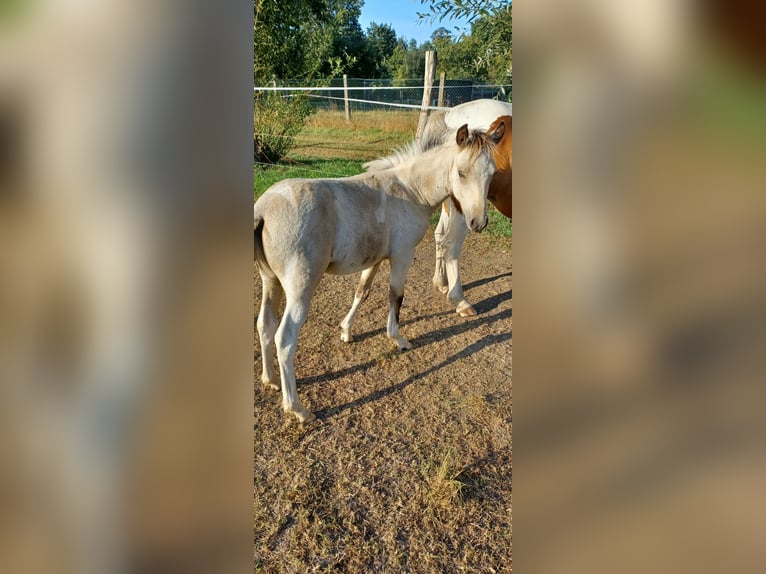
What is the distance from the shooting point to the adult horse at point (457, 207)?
3.90 metres

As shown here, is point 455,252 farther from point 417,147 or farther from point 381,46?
point 381,46

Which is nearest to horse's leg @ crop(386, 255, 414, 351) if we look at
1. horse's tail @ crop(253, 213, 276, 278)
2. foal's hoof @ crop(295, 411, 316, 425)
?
horse's tail @ crop(253, 213, 276, 278)

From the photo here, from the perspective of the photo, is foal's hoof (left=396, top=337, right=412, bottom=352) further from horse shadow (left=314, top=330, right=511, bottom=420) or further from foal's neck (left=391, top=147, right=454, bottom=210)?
foal's neck (left=391, top=147, right=454, bottom=210)

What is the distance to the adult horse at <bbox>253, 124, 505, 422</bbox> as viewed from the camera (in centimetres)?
250

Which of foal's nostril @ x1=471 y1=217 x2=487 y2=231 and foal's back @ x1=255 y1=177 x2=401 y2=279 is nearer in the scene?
foal's back @ x1=255 y1=177 x2=401 y2=279

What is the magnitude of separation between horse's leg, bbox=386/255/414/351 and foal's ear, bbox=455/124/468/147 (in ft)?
2.53

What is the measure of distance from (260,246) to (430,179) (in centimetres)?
125

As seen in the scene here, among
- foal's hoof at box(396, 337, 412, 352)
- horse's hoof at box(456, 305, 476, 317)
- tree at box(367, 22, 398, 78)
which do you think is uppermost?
tree at box(367, 22, 398, 78)

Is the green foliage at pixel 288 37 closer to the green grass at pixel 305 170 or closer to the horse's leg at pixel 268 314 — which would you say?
the green grass at pixel 305 170

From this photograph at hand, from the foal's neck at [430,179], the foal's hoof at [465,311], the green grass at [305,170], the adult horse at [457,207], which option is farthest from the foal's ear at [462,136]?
the green grass at [305,170]
